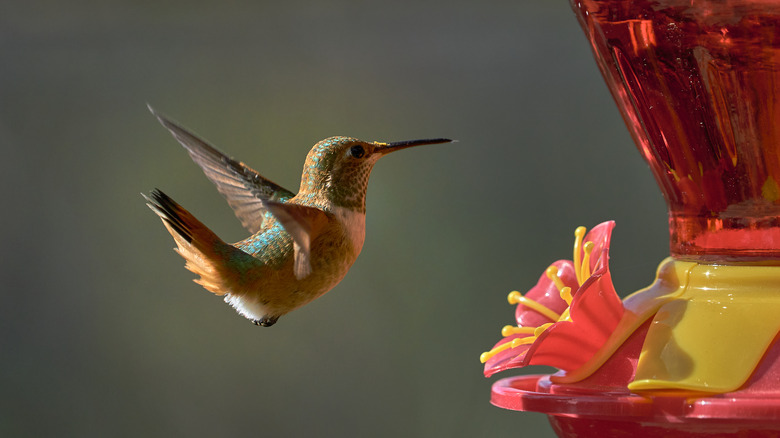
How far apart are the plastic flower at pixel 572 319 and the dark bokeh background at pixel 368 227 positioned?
252 cm

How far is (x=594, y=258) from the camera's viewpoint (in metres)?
1.27

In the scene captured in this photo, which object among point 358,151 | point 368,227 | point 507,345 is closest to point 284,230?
point 358,151

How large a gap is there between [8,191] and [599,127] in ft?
9.06

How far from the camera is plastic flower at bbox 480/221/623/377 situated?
43.4 inches

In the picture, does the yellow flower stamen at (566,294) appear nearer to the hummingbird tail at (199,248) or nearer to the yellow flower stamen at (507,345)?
the yellow flower stamen at (507,345)

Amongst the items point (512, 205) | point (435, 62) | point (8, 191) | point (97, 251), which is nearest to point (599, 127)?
point (512, 205)

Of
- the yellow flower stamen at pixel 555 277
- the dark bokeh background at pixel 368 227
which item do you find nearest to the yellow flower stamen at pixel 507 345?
the yellow flower stamen at pixel 555 277

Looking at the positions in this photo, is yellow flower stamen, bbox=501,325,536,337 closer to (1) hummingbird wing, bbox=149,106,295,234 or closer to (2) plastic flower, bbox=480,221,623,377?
(2) plastic flower, bbox=480,221,623,377

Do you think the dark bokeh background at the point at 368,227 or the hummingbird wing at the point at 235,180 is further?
the dark bokeh background at the point at 368,227

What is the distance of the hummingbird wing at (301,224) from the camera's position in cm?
93

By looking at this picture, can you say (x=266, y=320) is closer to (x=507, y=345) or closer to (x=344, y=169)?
(x=344, y=169)

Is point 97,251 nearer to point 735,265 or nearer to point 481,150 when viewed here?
point 481,150

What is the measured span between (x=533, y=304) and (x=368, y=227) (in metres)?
2.72

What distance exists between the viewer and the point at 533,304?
1.33 m
